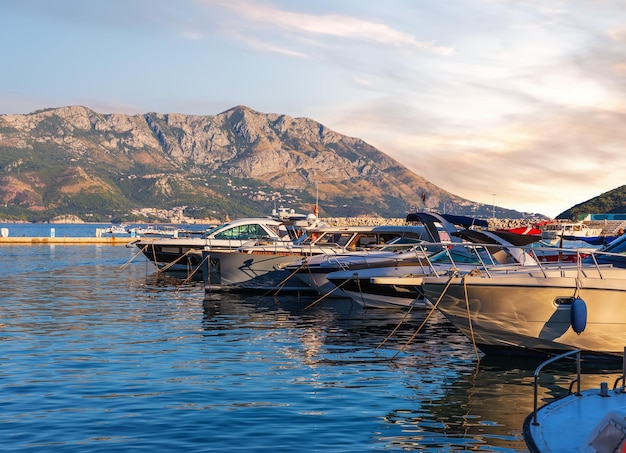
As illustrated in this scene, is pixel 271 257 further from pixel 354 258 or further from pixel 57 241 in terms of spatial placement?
pixel 57 241

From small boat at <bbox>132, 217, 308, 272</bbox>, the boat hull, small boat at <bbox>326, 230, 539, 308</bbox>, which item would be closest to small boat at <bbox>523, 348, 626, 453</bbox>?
the boat hull

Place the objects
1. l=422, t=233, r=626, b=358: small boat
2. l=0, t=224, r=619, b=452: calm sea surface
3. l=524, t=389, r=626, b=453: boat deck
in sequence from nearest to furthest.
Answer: l=524, t=389, r=626, b=453: boat deck, l=0, t=224, r=619, b=452: calm sea surface, l=422, t=233, r=626, b=358: small boat

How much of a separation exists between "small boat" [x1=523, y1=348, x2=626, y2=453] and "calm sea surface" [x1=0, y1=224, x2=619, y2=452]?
255 centimetres

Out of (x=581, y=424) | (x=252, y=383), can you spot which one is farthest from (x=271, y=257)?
(x=581, y=424)

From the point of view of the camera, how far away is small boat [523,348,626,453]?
716 cm

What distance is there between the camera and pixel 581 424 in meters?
8.69

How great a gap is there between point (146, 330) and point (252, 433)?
40.5 feet

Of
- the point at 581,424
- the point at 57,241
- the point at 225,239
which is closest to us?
the point at 581,424

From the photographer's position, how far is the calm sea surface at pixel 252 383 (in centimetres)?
1251

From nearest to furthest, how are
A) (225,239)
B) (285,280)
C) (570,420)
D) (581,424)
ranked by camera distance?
(581,424)
(570,420)
(285,280)
(225,239)

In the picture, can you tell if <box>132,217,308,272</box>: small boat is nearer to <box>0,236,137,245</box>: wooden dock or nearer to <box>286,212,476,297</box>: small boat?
<box>286,212,476,297</box>: small boat

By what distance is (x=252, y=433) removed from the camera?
1269 cm

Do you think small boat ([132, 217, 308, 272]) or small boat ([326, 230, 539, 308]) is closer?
small boat ([326, 230, 539, 308])

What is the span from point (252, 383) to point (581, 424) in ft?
29.1
